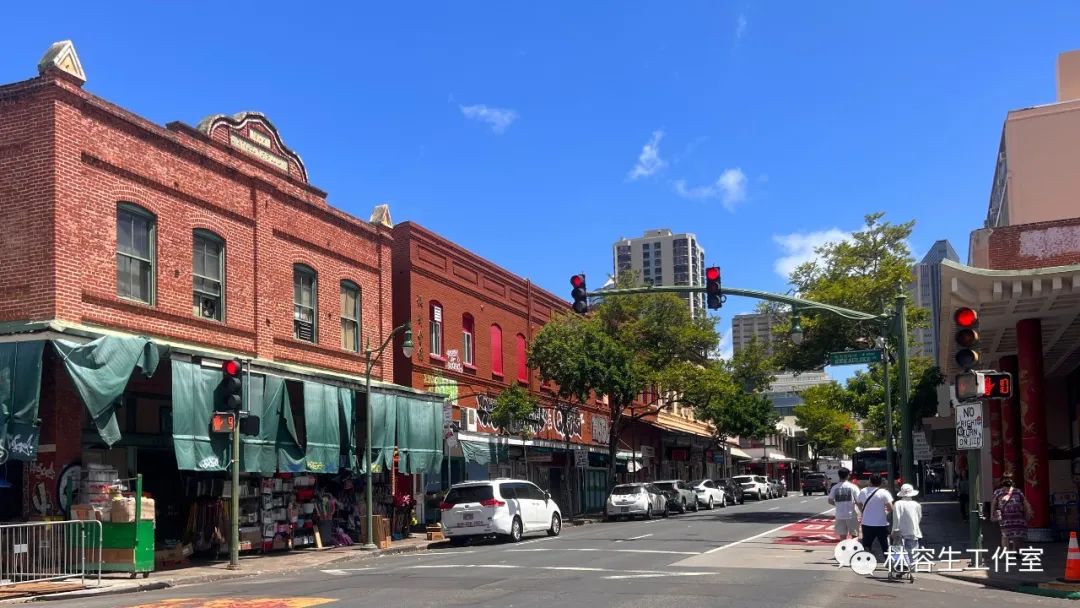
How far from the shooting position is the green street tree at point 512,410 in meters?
35.7

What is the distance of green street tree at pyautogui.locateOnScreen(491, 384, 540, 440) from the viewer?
1406 inches

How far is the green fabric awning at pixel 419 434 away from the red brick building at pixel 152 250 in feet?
3.62

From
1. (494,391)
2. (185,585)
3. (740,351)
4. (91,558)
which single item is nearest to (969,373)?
(185,585)

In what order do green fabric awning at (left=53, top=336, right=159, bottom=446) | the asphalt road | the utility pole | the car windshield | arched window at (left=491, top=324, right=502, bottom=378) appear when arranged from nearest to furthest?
the asphalt road → green fabric awning at (left=53, top=336, right=159, bottom=446) → the utility pole → the car windshield → arched window at (left=491, top=324, right=502, bottom=378)

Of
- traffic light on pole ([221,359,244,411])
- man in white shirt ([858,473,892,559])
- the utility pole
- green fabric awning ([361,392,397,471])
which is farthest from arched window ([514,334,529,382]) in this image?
man in white shirt ([858,473,892,559])

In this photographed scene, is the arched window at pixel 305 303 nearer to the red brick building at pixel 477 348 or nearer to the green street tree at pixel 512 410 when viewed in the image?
the red brick building at pixel 477 348

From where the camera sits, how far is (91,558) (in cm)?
1761

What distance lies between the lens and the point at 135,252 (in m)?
21.3

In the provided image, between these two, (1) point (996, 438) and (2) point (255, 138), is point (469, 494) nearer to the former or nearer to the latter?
(2) point (255, 138)

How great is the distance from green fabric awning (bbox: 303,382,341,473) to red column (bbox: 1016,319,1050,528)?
15669 millimetres

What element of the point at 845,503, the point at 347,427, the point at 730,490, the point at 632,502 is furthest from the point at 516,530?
the point at 730,490

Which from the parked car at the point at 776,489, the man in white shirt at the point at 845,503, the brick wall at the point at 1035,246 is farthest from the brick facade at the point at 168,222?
the parked car at the point at 776,489

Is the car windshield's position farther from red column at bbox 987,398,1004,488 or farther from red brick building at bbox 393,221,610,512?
red column at bbox 987,398,1004,488

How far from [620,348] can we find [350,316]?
1268 cm
